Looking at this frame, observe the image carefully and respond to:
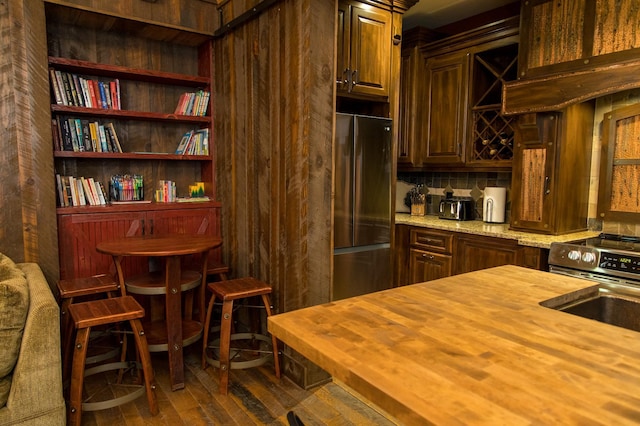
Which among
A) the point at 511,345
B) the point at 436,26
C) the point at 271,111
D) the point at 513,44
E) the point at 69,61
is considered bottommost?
the point at 511,345

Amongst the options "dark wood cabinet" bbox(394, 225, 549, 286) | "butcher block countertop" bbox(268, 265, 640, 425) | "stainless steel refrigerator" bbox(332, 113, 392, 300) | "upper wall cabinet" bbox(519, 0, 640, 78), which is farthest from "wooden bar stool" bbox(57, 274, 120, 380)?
"upper wall cabinet" bbox(519, 0, 640, 78)

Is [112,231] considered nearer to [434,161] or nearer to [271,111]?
[271,111]

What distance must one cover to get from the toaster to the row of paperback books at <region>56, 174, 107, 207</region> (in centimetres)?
305

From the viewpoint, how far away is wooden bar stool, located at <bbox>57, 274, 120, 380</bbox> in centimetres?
261

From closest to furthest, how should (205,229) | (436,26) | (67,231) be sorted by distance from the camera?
(67,231)
(205,229)
(436,26)

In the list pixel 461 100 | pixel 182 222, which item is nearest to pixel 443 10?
pixel 461 100

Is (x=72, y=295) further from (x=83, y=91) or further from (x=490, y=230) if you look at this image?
(x=490, y=230)

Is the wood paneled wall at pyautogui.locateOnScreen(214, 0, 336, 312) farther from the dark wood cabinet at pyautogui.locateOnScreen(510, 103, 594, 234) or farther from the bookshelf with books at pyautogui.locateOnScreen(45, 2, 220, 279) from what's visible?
the dark wood cabinet at pyautogui.locateOnScreen(510, 103, 594, 234)

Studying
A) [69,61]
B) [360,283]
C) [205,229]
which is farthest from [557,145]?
[69,61]

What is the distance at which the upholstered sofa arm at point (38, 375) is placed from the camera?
1.86 meters

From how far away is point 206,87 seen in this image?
376cm

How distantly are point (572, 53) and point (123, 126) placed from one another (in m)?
3.47

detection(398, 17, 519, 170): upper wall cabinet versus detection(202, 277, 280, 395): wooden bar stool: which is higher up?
detection(398, 17, 519, 170): upper wall cabinet

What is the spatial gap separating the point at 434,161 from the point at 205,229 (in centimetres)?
223
